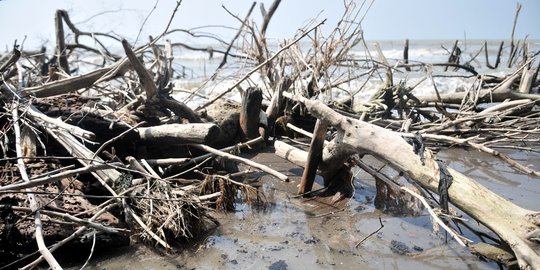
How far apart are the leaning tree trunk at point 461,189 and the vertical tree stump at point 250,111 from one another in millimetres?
1988

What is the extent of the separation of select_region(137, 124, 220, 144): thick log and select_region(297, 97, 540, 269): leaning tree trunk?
1.18 m

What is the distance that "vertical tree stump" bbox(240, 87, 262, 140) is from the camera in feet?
18.3

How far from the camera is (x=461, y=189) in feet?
9.18

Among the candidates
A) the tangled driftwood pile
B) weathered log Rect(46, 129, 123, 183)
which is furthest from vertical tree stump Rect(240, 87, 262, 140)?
weathered log Rect(46, 129, 123, 183)

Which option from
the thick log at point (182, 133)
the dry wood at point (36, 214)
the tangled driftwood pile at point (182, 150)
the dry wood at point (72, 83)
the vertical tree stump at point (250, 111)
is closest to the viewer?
the dry wood at point (36, 214)

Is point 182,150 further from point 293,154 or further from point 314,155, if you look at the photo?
point 314,155

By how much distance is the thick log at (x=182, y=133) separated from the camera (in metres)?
4.29

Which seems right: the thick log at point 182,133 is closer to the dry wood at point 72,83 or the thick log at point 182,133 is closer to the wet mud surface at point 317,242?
the wet mud surface at point 317,242

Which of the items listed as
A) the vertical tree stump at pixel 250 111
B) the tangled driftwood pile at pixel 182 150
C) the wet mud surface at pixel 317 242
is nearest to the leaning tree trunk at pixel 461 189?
the tangled driftwood pile at pixel 182 150

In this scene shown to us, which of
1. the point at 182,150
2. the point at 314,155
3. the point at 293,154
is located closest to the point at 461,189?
the point at 314,155

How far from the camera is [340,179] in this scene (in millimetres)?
4293

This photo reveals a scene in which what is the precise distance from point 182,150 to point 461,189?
2857mm

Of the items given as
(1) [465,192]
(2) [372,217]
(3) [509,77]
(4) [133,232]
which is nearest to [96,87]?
(4) [133,232]

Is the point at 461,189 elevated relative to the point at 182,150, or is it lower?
elevated
